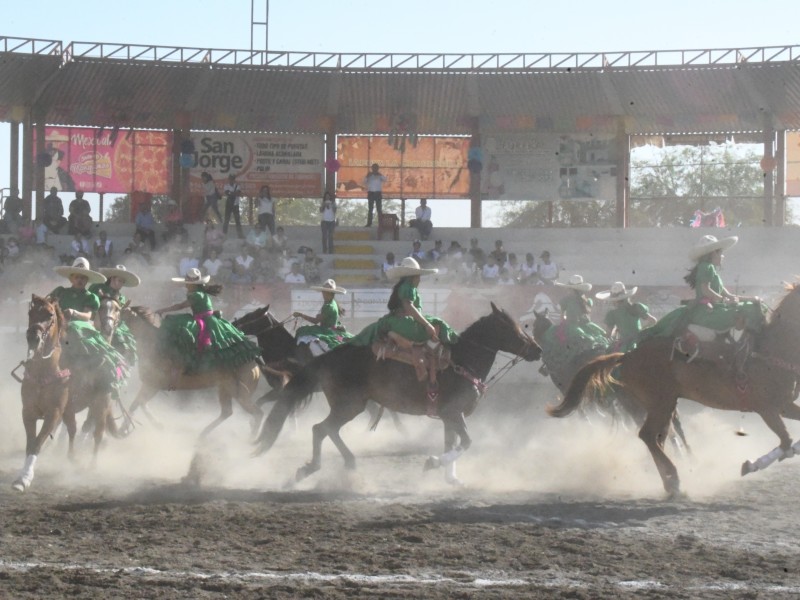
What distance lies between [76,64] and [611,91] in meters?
14.3

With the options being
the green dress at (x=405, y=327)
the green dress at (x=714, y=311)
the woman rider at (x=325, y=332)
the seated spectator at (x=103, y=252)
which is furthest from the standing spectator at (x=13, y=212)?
the green dress at (x=714, y=311)

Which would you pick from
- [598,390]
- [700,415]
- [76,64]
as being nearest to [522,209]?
[76,64]

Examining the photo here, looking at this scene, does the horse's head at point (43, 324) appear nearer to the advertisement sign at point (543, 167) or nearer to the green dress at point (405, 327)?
the green dress at point (405, 327)

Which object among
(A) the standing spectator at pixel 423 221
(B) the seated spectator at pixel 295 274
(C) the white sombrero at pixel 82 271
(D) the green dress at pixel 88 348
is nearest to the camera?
(D) the green dress at pixel 88 348

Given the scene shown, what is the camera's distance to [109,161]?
33406 mm

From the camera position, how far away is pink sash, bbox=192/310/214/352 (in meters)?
12.2

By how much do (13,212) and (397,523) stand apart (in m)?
22.8

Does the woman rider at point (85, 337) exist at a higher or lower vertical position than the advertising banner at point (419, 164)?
lower

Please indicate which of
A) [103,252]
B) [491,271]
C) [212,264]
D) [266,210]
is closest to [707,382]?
[491,271]

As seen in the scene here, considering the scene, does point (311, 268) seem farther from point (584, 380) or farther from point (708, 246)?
point (708, 246)

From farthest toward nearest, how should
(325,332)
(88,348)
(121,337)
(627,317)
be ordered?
(325,332) < (627,317) < (121,337) < (88,348)

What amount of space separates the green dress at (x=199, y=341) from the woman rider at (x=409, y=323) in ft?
6.88

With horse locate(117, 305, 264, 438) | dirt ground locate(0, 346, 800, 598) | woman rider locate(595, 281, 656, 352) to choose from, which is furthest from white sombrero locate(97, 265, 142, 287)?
woman rider locate(595, 281, 656, 352)

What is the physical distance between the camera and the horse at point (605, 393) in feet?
40.1
